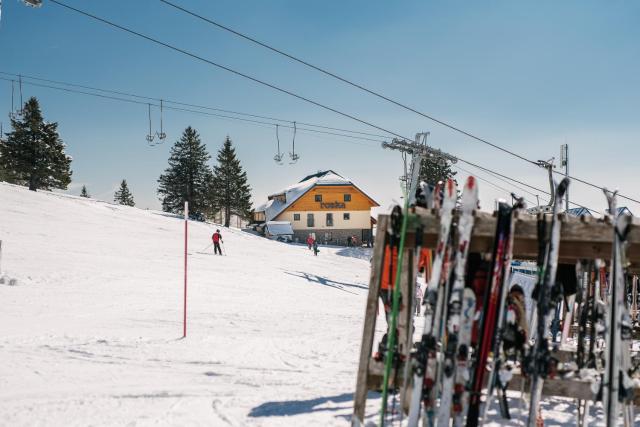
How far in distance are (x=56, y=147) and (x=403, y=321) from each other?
171ft

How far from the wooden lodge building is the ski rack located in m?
48.0

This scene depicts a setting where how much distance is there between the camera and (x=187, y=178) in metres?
56.2

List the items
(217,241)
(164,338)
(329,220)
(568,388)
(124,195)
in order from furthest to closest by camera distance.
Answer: (124,195)
(329,220)
(217,241)
(164,338)
(568,388)

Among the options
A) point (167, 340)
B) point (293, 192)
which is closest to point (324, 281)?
point (167, 340)

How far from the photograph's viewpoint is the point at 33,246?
21.6 meters

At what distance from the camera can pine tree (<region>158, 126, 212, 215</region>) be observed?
2203 inches

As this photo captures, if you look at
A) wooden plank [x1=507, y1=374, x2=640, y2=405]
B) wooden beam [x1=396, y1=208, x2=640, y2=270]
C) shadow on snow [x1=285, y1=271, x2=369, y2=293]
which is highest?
wooden beam [x1=396, y1=208, x2=640, y2=270]

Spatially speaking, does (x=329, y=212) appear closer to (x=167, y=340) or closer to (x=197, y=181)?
(x=197, y=181)

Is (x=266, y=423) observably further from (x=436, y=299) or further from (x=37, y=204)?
(x=37, y=204)

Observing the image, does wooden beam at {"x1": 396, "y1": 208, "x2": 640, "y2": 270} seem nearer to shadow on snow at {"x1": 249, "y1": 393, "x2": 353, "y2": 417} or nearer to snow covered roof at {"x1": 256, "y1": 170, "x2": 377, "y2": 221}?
shadow on snow at {"x1": 249, "y1": 393, "x2": 353, "y2": 417}

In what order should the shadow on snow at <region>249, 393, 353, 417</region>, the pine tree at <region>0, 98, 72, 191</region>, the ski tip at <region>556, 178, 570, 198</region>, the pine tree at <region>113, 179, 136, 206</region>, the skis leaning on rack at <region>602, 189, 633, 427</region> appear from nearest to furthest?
the skis leaning on rack at <region>602, 189, 633, 427</region> → the ski tip at <region>556, 178, 570, 198</region> → the shadow on snow at <region>249, 393, 353, 417</region> → the pine tree at <region>0, 98, 72, 191</region> → the pine tree at <region>113, 179, 136, 206</region>

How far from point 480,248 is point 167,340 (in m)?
7.08

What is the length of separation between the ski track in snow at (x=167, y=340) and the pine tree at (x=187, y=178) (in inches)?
1209

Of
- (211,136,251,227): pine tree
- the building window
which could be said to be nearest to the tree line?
(211,136,251,227): pine tree
